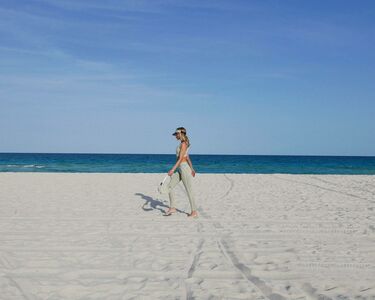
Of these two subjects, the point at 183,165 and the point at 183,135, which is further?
the point at 183,165

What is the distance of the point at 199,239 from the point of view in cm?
613

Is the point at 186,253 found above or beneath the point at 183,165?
beneath

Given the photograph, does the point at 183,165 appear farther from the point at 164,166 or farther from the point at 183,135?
the point at 164,166

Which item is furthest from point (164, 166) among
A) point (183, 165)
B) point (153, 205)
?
point (183, 165)

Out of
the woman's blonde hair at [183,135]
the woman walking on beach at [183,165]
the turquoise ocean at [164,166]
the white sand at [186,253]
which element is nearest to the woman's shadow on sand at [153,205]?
the white sand at [186,253]

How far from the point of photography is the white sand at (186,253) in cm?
384

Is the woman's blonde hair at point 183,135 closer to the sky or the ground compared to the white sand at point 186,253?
closer to the sky

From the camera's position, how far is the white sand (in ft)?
12.6

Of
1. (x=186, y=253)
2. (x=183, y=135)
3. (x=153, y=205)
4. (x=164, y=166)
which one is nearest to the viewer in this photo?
(x=186, y=253)

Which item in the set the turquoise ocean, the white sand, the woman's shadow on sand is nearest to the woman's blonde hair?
the white sand

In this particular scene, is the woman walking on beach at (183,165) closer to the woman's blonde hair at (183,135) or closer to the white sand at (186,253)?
the woman's blonde hair at (183,135)

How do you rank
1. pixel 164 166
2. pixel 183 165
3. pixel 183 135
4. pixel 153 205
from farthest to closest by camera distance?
1. pixel 164 166
2. pixel 153 205
3. pixel 183 165
4. pixel 183 135

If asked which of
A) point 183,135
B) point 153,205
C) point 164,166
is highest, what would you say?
point 164,166

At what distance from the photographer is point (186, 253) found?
5215mm
